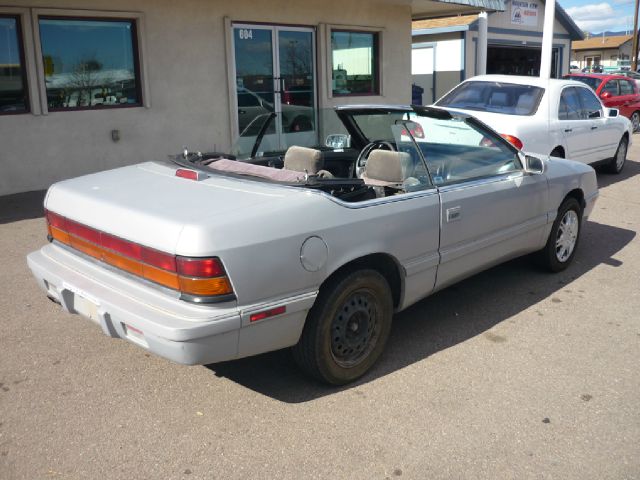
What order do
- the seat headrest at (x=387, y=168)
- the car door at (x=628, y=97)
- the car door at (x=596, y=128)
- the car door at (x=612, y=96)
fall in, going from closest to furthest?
the seat headrest at (x=387, y=168) < the car door at (x=596, y=128) < the car door at (x=612, y=96) < the car door at (x=628, y=97)

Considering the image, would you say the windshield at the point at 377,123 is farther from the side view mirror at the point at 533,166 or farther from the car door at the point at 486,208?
the side view mirror at the point at 533,166

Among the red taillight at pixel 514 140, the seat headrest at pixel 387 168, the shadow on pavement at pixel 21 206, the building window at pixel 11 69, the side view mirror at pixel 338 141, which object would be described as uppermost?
the building window at pixel 11 69

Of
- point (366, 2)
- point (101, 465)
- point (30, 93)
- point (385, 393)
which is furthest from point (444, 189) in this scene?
point (366, 2)

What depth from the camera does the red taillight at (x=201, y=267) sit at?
2.99m

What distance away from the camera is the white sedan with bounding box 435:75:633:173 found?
27.3 ft

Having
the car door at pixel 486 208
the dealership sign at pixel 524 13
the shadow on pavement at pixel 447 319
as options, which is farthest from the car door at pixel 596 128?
the dealership sign at pixel 524 13

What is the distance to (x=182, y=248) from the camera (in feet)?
9.84

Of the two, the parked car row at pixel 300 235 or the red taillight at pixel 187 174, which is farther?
the red taillight at pixel 187 174

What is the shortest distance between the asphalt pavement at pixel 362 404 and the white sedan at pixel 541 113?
3742mm

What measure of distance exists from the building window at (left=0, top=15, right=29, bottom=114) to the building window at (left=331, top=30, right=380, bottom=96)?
19.4ft

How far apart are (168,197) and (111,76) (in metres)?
6.83

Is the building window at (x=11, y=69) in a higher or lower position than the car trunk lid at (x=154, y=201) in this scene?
higher

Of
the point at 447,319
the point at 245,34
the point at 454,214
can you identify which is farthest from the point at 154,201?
the point at 245,34

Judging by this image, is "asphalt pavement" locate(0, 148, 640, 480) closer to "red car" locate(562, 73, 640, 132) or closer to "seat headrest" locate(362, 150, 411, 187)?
"seat headrest" locate(362, 150, 411, 187)
